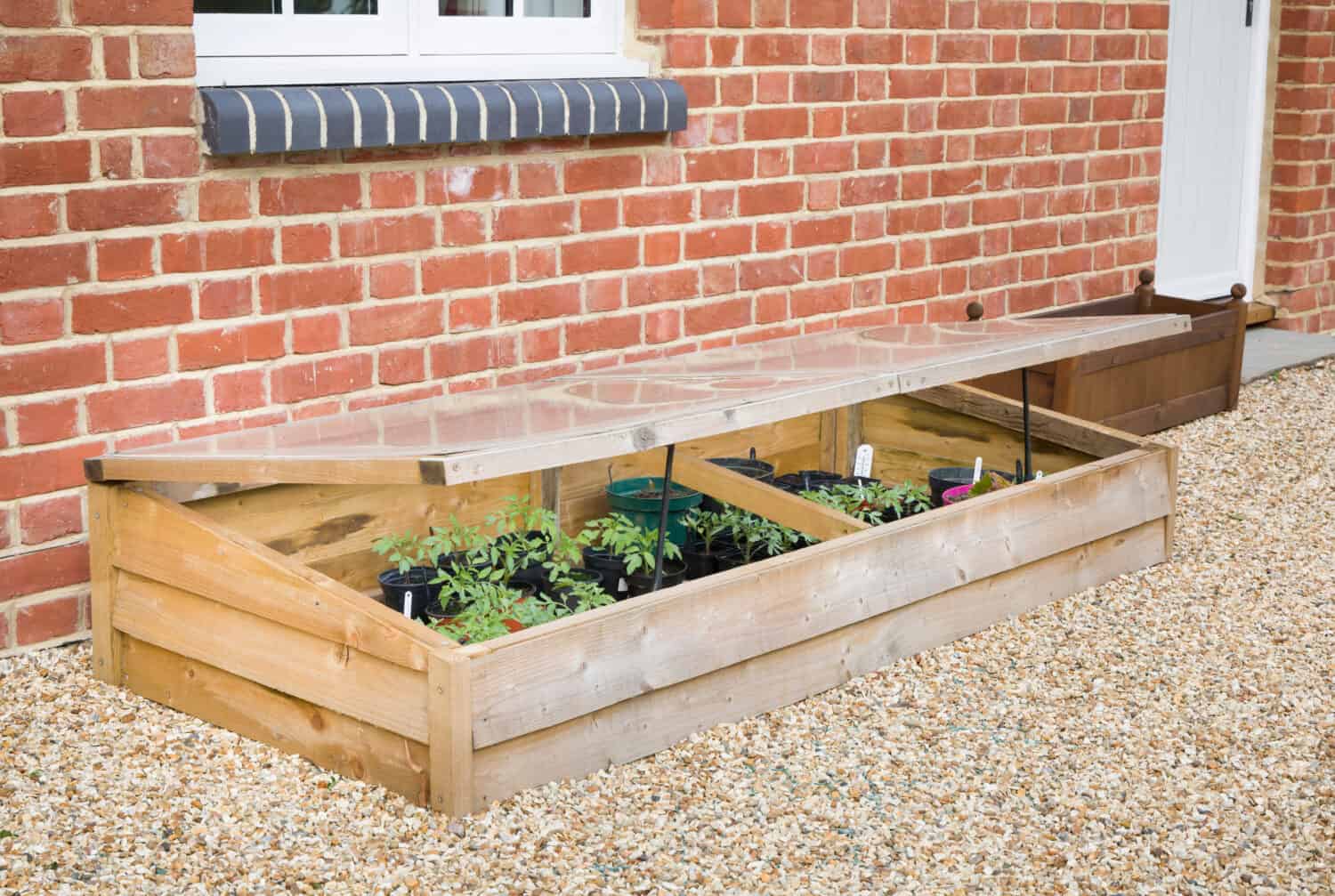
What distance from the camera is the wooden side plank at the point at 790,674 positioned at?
3.06 m

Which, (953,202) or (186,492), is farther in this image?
(953,202)

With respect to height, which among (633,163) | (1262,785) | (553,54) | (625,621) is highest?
(553,54)

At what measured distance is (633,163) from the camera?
184 inches

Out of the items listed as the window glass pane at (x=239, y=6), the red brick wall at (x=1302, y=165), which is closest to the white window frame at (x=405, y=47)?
the window glass pane at (x=239, y=6)

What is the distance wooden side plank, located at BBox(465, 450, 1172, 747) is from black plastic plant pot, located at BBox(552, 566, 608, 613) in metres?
0.46

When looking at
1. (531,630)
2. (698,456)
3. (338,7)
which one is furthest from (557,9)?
(531,630)

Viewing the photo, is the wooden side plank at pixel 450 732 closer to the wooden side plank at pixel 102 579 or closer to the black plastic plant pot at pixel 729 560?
the wooden side plank at pixel 102 579

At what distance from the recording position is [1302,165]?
26.3 feet

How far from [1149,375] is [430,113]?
3.18 meters

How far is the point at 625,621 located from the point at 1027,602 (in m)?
1.45

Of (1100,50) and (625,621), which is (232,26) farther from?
(1100,50)

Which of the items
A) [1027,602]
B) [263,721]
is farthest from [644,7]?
[263,721]

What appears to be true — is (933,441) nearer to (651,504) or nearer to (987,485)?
(987,485)

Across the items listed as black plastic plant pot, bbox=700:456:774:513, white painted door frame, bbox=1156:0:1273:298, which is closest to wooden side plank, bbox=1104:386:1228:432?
white painted door frame, bbox=1156:0:1273:298
